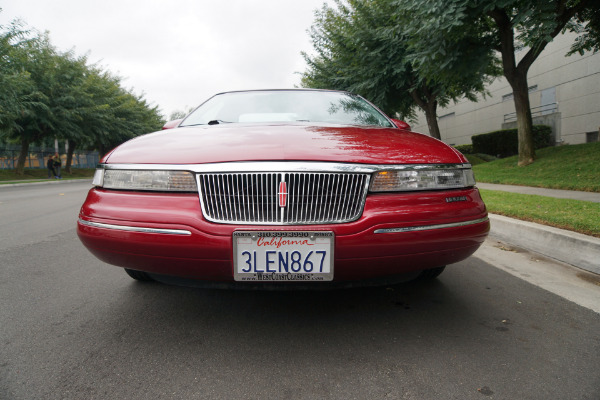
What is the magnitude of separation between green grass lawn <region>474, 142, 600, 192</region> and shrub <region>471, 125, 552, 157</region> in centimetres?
738

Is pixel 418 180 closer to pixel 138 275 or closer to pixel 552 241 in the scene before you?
pixel 138 275

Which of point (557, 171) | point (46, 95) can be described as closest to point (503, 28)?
point (557, 171)

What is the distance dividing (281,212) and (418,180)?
0.72 meters

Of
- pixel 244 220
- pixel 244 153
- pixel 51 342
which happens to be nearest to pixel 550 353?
pixel 244 220

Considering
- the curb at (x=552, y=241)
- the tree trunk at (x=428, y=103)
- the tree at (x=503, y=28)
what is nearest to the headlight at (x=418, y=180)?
the curb at (x=552, y=241)

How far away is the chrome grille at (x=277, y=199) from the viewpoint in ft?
5.95

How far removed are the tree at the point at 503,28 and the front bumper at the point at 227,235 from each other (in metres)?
8.15

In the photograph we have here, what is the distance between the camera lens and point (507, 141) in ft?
63.9

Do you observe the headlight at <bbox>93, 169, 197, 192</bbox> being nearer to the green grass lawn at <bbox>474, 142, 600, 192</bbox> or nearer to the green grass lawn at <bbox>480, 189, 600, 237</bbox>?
the green grass lawn at <bbox>480, 189, 600, 237</bbox>

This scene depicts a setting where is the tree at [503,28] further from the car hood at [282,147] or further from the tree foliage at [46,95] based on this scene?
the tree foliage at [46,95]

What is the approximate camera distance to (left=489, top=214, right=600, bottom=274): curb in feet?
10.4

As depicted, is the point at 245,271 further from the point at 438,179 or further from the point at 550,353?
the point at 550,353

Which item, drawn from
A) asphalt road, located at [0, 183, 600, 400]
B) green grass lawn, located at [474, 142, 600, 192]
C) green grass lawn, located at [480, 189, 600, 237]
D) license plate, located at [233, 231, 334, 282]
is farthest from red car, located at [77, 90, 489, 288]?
green grass lawn, located at [474, 142, 600, 192]

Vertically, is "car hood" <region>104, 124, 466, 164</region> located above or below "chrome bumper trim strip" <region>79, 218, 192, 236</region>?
above
